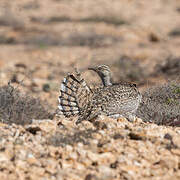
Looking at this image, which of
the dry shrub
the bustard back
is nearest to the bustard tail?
the bustard back

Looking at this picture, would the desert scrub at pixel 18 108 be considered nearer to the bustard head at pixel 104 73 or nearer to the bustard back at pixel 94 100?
the bustard back at pixel 94 100

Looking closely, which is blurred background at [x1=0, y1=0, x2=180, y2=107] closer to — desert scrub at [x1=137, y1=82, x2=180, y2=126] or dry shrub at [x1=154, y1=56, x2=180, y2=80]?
dry shrub at [x1=154, y1=56, x2=180, y2=80]

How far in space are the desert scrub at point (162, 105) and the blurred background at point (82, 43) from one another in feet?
4.28

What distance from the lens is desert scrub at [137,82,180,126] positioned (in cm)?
677

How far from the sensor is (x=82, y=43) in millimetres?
19188

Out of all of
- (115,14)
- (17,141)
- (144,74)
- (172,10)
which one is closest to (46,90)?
(144,74)

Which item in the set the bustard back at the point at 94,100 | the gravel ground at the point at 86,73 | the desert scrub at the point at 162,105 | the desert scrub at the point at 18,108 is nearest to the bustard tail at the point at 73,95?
the bustard back at the point at 94,100

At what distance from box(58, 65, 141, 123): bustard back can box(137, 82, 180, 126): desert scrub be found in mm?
217

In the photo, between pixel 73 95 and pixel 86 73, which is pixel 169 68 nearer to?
pixel 86 73

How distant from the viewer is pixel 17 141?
208 inches

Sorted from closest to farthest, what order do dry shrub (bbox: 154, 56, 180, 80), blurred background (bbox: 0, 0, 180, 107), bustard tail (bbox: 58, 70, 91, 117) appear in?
bustard tail (bbox: 58, 70, 91, 117), dry shrub (bbox: 154, 56, 180, 80), blurred background (bbox: 0, 0, 180, 107)

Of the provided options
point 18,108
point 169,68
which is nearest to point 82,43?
point 169,68

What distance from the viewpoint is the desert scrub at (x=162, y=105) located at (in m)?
6.77

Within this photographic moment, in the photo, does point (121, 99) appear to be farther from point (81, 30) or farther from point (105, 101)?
point (81, 30)
